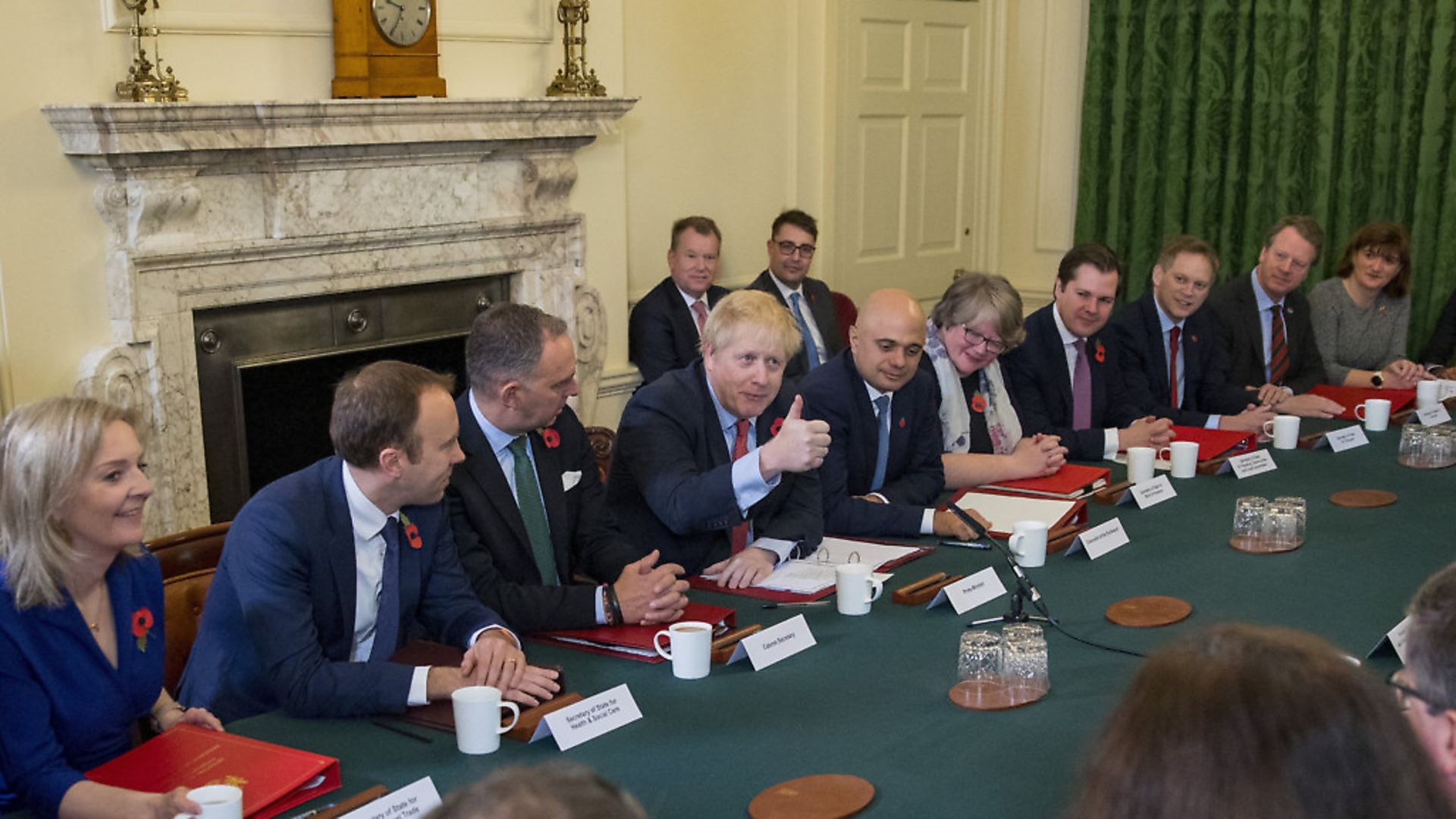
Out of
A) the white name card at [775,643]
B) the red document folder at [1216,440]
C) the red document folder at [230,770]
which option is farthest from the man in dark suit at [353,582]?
the red document folder at [1216,440]

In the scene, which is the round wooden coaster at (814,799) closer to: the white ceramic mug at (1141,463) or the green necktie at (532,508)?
the green necktie at (532,508)

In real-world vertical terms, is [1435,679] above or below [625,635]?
above

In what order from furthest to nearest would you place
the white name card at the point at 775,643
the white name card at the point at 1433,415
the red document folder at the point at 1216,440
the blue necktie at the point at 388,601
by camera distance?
the white name card at the point at 1433,415
the red document folder at the point at 1216,440
the blue necktie at the point at 388,601
the white name card at the point at 775,643

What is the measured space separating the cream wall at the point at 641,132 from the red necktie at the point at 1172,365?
6.87 feet

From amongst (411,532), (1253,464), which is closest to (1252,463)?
(1253,464)

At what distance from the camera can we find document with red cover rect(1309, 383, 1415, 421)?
461 cm

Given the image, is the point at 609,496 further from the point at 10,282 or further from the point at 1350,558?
the point at 10,282

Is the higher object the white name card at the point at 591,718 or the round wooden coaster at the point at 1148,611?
the white name card at the point at 591,718

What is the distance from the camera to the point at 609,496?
328 cm

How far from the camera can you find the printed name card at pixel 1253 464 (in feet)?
12.3

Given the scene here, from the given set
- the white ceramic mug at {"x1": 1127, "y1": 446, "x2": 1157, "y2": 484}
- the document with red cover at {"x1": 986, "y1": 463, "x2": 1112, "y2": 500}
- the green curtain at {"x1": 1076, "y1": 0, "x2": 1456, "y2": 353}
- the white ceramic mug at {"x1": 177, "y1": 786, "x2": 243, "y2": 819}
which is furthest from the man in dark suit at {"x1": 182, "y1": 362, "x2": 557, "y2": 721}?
the green curtain at {"x1": 1076, "y1": 0, "x2": 1456, "y2": 353}

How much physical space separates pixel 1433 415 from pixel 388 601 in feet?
10.7

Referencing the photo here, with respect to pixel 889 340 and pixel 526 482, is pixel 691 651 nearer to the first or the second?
pixel 526 482

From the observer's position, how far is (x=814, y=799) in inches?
72.9
